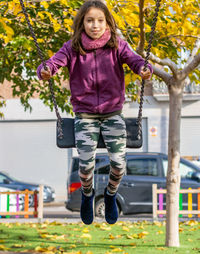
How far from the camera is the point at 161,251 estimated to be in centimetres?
912

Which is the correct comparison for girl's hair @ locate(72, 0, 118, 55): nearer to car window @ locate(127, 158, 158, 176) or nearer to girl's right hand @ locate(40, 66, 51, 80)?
girl's right hand @ locate(40, 66, 51, 80)

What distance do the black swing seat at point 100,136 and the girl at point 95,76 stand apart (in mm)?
106

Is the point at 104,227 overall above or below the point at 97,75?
below

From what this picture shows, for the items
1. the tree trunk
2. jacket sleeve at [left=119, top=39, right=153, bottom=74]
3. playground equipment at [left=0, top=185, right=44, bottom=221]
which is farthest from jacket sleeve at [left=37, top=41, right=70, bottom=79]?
playground equipment at [left=0, top=185, right=44, bottom=221]

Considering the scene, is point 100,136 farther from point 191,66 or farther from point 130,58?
point 191,66

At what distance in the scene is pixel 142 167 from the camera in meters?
15.2

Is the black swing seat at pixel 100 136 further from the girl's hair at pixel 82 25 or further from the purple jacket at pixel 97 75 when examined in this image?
the girl's hair at pixel 82 25

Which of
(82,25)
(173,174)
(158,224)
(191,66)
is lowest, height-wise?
(158,224)

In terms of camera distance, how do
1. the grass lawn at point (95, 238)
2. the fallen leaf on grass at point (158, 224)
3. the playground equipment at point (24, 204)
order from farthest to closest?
the playground equipment at point (24, 204), the fallen leaf on grass at point (158, 224), the grass lawn at point (95, 238)

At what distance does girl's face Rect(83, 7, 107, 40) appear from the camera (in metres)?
4.69

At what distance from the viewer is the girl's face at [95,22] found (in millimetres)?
4688

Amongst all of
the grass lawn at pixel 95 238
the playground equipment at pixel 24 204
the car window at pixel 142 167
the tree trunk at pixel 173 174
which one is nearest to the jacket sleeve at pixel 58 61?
the grass lawn at pixel 95 238

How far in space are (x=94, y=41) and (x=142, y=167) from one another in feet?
34.8

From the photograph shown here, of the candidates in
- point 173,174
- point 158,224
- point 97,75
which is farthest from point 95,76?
point 158,224
